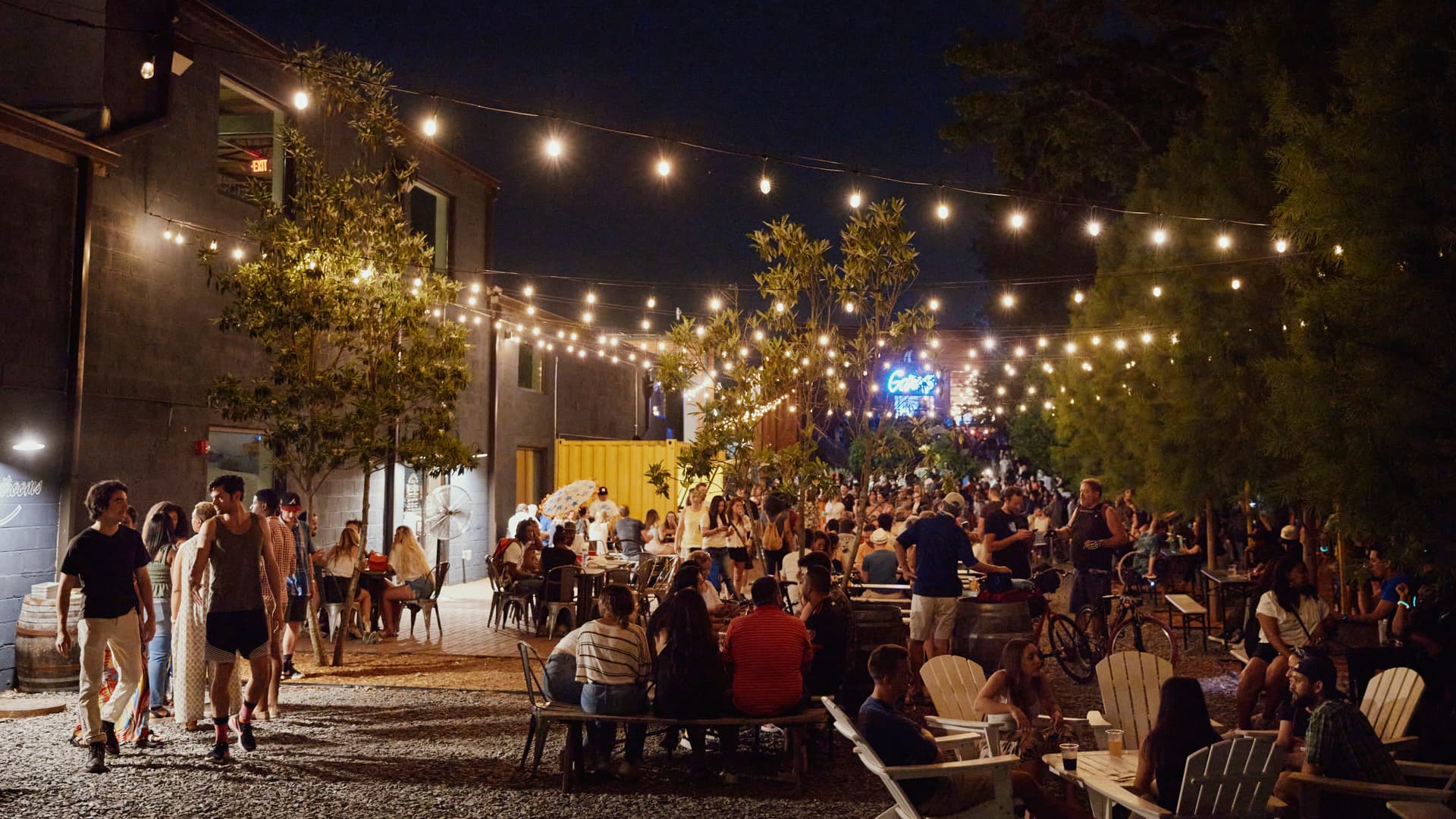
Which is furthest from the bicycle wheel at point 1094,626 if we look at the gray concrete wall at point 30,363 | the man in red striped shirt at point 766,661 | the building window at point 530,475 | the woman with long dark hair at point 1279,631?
the building window at point 530,475

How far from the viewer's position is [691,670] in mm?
6137

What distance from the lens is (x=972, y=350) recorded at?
77.0 feet

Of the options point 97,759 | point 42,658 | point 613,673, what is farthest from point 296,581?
point 613,673

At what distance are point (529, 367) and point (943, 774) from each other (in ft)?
57.3

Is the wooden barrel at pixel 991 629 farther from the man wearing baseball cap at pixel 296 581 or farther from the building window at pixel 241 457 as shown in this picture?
the building window at pixel 241 457

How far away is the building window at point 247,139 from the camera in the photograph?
12.4 metres

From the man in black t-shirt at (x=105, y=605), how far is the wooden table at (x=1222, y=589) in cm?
912

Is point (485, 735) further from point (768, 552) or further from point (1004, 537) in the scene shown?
point (768, 552)

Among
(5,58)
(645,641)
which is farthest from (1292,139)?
(5,58)

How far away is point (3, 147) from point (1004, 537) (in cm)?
918

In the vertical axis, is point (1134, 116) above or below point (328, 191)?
above

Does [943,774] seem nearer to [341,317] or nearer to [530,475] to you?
[341,317]

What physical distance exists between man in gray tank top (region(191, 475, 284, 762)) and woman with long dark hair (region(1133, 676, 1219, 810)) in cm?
500

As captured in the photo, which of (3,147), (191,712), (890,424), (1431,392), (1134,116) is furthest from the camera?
(1134,116)
